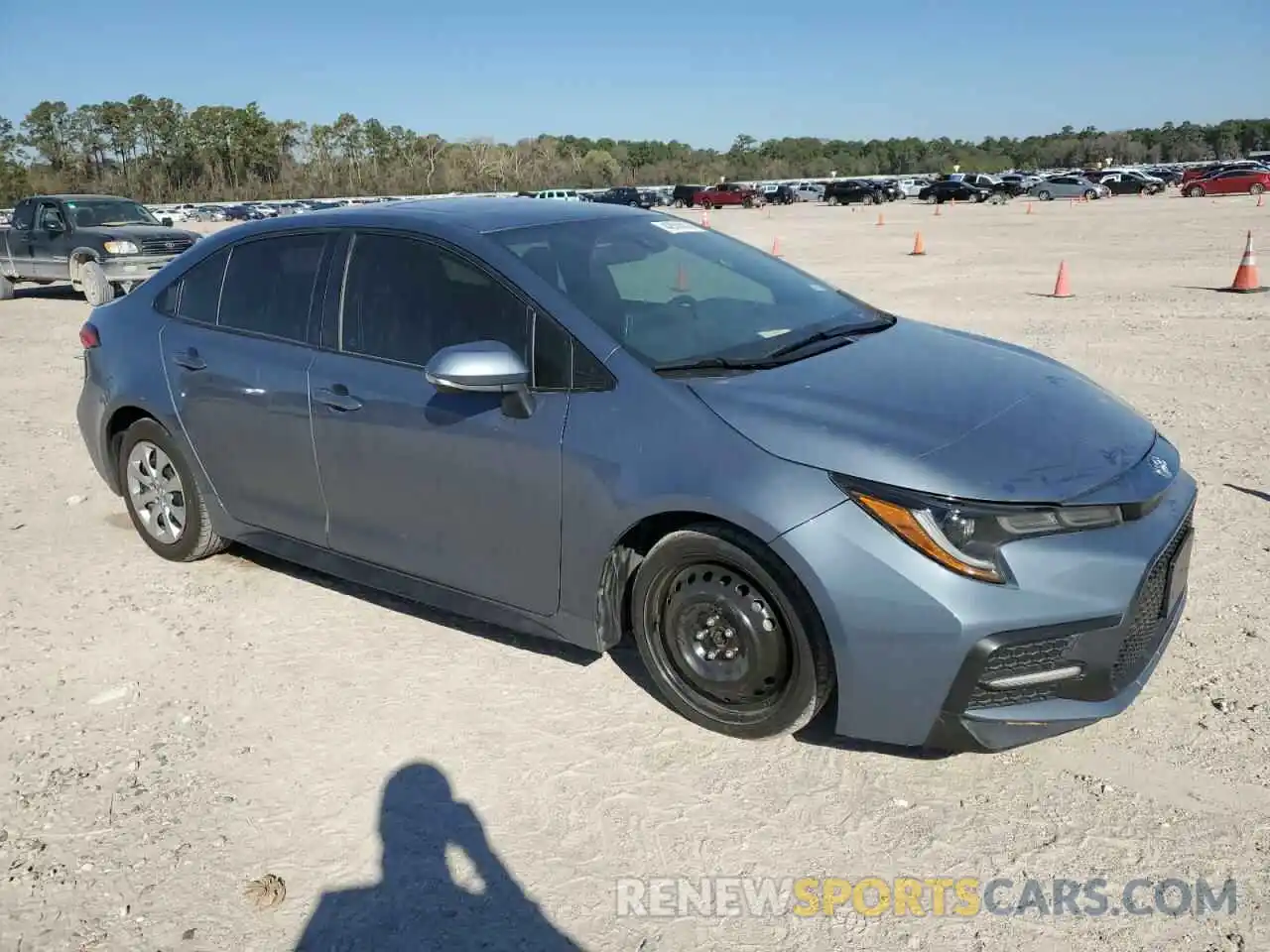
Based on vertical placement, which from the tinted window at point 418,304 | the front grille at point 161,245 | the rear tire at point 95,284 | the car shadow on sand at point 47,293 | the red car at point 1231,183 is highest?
the red car at point 1231,183

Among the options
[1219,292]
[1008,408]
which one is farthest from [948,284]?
[1008,408]

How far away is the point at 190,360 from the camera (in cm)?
456

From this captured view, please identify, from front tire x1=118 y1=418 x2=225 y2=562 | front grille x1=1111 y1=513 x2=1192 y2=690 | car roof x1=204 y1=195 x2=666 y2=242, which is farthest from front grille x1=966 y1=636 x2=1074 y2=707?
front tire x1=118 y1=418 x2=225 y2=562

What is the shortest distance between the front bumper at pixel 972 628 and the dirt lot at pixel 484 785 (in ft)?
1.06

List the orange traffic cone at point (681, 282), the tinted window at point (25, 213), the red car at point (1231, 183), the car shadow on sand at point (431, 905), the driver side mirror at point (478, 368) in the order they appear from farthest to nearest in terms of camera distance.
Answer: the red car at point (1231, 183) < the tinted window at point (25, 213) < the orange traffic cone at point (681, 282) < the driver side mirror at point (478, 368) < the car shadow on sand at point (431, 905)

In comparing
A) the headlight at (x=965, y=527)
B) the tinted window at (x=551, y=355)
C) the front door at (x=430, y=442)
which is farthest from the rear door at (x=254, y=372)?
the headlight at (x=965, y=527)

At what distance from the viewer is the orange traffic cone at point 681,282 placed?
13.2ft

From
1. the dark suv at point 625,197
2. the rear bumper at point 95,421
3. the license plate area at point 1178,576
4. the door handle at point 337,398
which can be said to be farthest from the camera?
the dark suv at point 625,197

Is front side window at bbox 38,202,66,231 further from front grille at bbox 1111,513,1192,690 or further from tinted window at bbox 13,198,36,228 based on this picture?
front grille at bbox 1111,513,1192,690

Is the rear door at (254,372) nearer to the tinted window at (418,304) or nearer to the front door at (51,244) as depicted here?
the tinted window at (418,304)

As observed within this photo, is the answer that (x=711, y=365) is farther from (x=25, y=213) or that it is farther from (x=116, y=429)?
(x=25, y=213)

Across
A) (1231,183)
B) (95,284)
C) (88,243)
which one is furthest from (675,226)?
(1231,183)

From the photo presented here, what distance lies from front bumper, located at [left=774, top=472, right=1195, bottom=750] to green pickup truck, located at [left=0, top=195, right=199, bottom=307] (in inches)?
562

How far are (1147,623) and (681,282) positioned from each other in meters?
2.13
